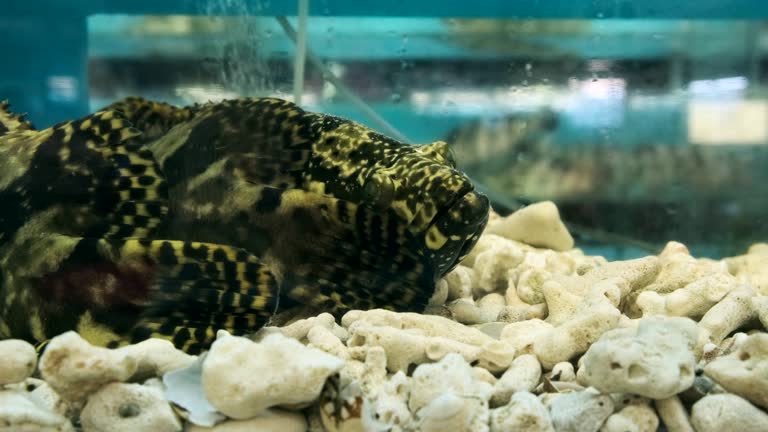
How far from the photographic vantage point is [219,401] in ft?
3.85

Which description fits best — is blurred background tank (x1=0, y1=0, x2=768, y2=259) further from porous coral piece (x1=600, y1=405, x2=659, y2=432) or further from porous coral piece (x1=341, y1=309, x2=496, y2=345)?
porous coral piece (x1=600, y1=405, x2=659, y2=432)

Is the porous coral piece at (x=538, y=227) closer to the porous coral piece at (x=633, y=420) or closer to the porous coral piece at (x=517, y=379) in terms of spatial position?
the porous coral piece at (x=517, y=379)

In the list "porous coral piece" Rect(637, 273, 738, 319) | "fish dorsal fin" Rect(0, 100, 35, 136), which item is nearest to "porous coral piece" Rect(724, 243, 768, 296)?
"porous coral piece" Rect(637, 273, 738, 319)

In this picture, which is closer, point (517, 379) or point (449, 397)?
point (449, 397)

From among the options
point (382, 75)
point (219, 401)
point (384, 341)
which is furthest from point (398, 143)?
point (382, 75)

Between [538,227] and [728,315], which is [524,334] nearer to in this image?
[728,315]

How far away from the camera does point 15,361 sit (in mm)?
1233

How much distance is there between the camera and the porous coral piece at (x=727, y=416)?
3.83 ft

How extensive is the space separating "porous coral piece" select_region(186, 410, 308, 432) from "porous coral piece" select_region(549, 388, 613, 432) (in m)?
0.44

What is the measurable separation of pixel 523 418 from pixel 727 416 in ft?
1.11

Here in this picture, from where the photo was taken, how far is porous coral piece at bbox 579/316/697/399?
3.74ft

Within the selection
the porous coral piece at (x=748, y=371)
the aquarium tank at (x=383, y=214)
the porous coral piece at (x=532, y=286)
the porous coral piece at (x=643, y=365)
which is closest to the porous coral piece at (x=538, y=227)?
the aquarium tank at (x=383, y=214)

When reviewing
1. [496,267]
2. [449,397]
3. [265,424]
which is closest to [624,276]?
[496,267]

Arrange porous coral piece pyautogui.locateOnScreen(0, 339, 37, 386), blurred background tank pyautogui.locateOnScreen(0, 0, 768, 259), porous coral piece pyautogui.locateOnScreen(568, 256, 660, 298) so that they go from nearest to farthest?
porous coral piece pyautogui.locateOnScreen(0, 339, 37, 386)
porous coral piece pyautogui.locateOnScreen(568, 256, 660, 298)
blurred background tank pyautogui.locateOnScreen(0, 0, 768, 259)
